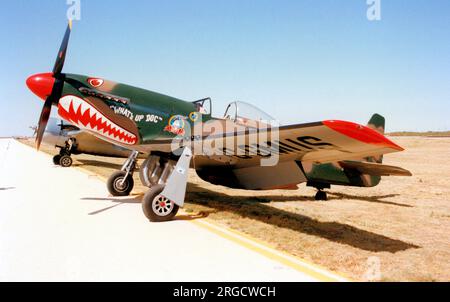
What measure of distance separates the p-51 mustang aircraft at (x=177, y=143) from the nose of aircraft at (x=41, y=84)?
0.01 metres

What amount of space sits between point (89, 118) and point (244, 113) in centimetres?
302

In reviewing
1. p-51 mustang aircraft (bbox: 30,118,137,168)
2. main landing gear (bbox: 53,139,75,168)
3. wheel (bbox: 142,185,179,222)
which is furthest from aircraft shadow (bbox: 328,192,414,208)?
main landing gear (bbox: 53,139,75,168)

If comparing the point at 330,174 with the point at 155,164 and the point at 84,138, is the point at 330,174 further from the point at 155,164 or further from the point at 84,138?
the point at 84,138

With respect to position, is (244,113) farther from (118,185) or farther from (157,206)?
(118,185)

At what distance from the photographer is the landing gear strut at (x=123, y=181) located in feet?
24.4

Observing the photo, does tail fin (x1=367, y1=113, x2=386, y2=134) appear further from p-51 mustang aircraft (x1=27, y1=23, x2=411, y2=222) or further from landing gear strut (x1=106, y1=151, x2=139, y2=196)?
landing gear strut (x1=106, y1=151, x2=139, y2=196)

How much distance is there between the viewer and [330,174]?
23.4 ft

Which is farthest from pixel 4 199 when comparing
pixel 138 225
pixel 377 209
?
pixel 377 209

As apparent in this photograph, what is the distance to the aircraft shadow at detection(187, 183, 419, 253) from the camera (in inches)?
169

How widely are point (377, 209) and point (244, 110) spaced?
3.66 metres

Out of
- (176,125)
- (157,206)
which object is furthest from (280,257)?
(176,125)

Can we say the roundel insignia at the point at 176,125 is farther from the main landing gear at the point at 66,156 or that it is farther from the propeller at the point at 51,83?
the main landing gear at the point at 66,156

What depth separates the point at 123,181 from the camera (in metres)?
7.48

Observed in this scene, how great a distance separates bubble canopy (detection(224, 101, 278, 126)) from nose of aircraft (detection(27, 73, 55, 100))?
339 cm
